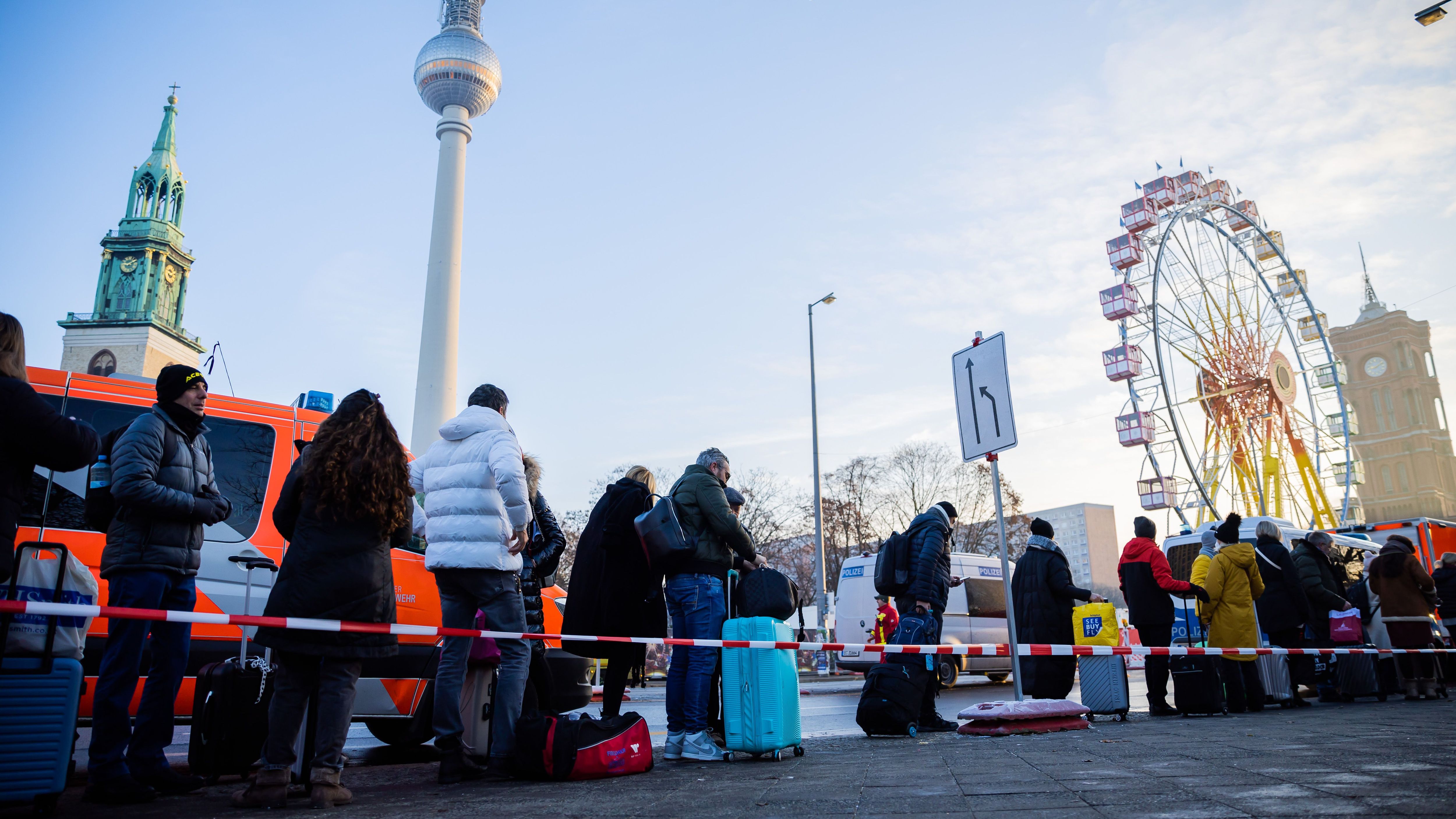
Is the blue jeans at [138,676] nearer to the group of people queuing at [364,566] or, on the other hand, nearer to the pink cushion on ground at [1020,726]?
the group of people queuing at [364,566]

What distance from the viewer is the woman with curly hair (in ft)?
12.9

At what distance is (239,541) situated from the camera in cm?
559

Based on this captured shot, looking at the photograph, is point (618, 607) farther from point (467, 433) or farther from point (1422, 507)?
point (1422, 507)

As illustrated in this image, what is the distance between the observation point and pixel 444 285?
50.8 meters

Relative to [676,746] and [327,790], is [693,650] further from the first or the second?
[327,790]

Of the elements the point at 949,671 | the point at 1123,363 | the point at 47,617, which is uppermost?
the point at 1123,363

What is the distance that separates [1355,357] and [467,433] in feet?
420

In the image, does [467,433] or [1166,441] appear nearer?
[467,433]

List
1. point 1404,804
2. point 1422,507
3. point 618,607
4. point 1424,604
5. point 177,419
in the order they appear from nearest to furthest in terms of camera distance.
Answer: point 1404,804 < point 177,419 < point 618,607 < point 1424,604 < point 1422,507

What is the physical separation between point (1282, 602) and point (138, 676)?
9.66 metres

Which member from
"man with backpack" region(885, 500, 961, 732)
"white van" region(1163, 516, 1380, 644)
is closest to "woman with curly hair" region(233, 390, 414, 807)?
"man with backpack" region(885, 500, 961, 732)

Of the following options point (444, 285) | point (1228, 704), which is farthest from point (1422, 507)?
point (1228, 704)

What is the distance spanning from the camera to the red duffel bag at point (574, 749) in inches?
181

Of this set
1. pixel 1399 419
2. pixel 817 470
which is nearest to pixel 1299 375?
pixel 817 470
